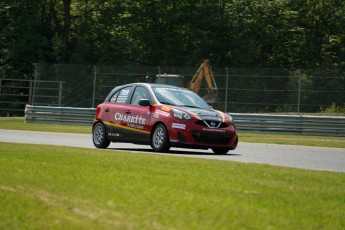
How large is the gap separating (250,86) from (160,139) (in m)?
15.9

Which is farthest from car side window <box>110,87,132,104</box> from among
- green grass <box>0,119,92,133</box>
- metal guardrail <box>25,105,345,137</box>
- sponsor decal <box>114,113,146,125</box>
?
metal guardrail <box>25,105,345,137</box>

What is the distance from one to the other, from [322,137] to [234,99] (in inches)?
186

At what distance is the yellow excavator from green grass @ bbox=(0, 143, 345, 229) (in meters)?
21.0

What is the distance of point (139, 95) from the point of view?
18766 millimetres

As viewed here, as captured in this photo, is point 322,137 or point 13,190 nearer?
point 13,190

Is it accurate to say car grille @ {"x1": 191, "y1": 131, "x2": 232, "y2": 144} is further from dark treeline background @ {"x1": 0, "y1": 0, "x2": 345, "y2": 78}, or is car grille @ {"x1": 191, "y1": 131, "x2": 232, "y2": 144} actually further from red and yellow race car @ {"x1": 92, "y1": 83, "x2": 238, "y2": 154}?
dark treeline background @ {"x1": 0, "y1": 0, "x2": 345, "y2": 78}

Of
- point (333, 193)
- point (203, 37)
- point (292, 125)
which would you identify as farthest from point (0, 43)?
point (333, 193)

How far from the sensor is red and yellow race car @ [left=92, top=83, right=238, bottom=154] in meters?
17.4

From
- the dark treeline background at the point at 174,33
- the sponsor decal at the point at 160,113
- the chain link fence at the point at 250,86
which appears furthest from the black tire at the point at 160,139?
the dark treeline background at the point at 174,33

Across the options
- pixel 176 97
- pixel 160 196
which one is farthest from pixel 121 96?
pixel 160 196

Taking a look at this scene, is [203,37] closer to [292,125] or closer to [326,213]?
[292,125]

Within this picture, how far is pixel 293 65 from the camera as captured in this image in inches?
1951

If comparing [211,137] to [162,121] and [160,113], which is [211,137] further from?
[160,113]

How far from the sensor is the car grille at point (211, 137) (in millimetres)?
17469
